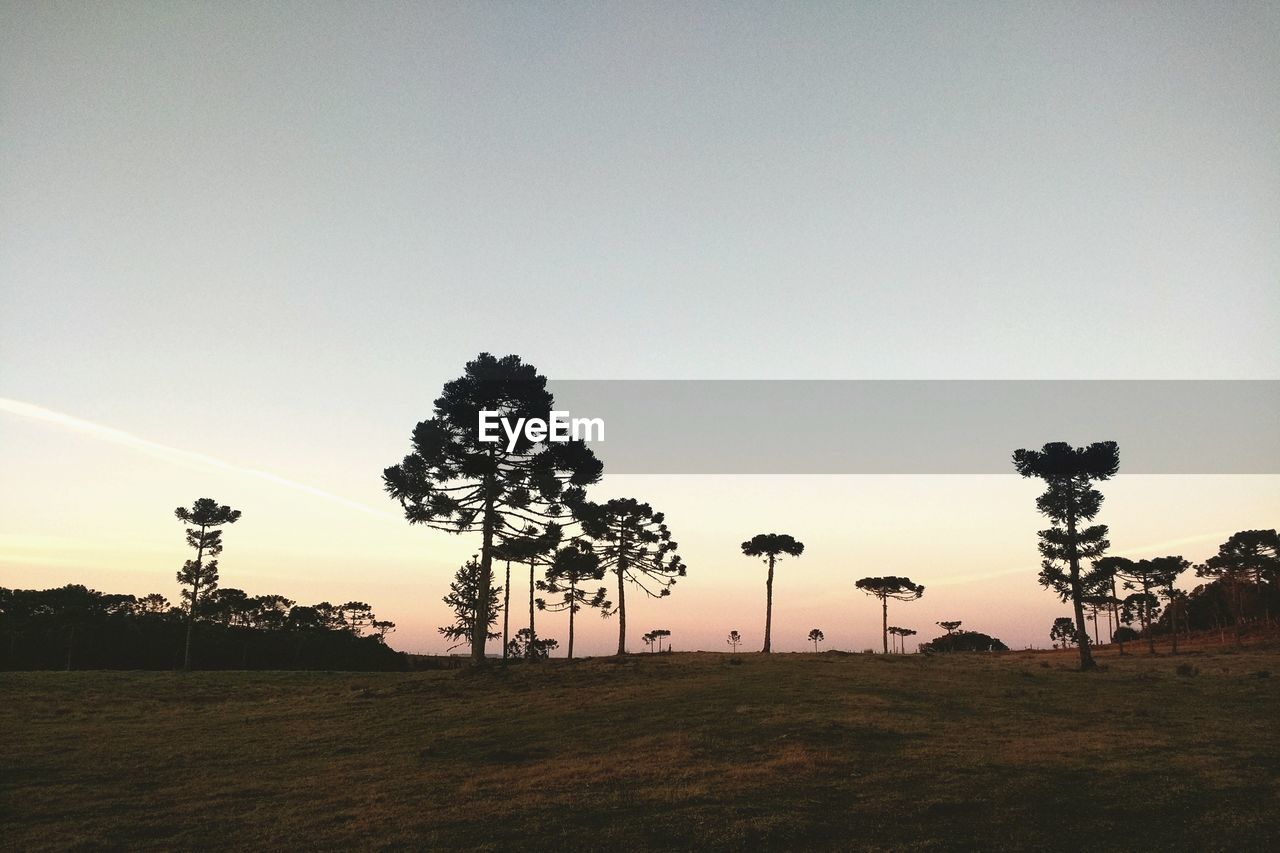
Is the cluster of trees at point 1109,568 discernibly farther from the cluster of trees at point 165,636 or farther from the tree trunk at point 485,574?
the cluster of trees at point 165,636

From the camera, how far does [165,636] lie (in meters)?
80.3

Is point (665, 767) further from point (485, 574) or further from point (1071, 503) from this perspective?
point (1071, 503)

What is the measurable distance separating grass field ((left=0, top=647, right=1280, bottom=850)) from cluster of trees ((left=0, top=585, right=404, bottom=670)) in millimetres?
49528

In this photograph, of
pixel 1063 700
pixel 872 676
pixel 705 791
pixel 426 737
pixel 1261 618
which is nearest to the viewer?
pixel 705 791

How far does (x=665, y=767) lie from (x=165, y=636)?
8627 cm

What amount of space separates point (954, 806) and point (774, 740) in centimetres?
657

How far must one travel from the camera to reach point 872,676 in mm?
33344

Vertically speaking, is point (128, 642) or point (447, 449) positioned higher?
point (447, 449)

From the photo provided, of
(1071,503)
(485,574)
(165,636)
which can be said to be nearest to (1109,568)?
(1071,503)

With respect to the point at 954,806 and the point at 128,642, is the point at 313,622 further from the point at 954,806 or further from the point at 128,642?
the point at 954,806

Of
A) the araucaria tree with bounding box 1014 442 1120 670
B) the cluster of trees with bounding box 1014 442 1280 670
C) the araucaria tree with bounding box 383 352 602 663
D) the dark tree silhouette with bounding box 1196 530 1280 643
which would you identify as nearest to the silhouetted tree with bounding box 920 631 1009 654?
the cluster of trees with bounding box 1014 442 1280 670

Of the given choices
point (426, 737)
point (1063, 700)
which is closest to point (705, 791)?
point (426, 737)

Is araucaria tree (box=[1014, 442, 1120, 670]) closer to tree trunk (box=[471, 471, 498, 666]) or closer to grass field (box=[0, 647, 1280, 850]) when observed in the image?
grass field (box=[0, 647, 1280, 850])

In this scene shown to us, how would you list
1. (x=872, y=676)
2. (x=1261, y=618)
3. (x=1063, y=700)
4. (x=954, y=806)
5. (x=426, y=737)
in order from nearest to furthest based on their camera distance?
(x=954, y=806) → (x=426, y=737) → (x=1063, y=700) → (x=872, y=676) → (x=1261, y=618)
